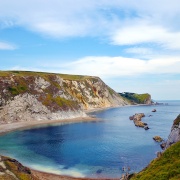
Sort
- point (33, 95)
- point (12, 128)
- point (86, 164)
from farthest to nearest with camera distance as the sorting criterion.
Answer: point (33, 95)
point (12, 128)
point (86, 164)

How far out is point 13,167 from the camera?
4856 cm

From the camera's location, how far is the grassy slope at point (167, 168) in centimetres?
2338

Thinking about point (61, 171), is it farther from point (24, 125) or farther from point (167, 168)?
point (24, 125)

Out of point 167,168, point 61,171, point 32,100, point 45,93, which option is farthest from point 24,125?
point 167,168

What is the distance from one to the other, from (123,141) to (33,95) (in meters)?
77.9

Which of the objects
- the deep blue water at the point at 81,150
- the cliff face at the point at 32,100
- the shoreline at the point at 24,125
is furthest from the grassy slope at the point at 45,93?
the deep blue water at the point at 81,150

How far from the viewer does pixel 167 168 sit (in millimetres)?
24938

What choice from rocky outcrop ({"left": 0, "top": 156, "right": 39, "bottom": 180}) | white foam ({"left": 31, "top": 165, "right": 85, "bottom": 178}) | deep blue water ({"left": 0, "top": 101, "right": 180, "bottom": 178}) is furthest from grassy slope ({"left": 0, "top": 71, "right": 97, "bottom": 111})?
rocky outcrop ({"left": 0, "top": 156, "right": 39, "bottom": 180})

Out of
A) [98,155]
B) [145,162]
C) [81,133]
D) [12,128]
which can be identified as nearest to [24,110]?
[12,128]

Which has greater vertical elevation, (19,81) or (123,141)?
(19,81)

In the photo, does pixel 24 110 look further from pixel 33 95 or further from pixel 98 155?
pixel 98 155

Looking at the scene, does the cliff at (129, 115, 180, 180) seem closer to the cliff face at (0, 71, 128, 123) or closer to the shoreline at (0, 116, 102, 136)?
the shoreline at (0, 116, 102, 136)

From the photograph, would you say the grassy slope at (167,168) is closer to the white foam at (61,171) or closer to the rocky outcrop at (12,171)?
the rocky outcrop at (12,171)

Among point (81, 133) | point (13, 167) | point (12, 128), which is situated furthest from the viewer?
point (12, 128)
